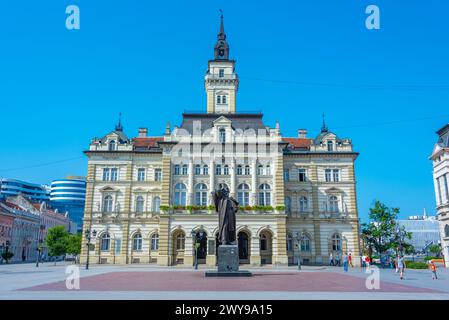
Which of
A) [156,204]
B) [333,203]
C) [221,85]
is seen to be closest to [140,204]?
[156,204]

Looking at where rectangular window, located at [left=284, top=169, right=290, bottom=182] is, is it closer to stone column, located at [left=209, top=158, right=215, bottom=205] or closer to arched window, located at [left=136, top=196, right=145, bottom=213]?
stone column, located at [left=209, top=158, right=215, bottom=205]

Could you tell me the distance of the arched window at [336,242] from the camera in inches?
1898

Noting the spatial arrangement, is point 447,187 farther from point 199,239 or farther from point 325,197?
point 199,239

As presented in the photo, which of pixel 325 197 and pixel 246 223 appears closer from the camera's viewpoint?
pixel 246 223

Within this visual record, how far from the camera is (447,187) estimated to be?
46875 millimetres

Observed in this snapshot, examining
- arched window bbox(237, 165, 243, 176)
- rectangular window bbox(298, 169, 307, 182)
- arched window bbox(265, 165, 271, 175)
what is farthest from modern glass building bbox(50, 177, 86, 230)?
rectangular window bbox(298, 169, 307, 182)

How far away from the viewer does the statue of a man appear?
2373 centimetres

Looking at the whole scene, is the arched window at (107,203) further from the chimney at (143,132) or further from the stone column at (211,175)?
the stone column at (211,175)

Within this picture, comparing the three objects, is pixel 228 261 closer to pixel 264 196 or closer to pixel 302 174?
pixel 264 196

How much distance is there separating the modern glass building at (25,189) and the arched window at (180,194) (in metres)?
113

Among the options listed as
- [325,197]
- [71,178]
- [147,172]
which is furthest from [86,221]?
[71,178]

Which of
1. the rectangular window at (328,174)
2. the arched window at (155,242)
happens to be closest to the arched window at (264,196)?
the rectangular window at (328,174)

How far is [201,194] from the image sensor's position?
4672 cm

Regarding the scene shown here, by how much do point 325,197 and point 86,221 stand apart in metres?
33.0
